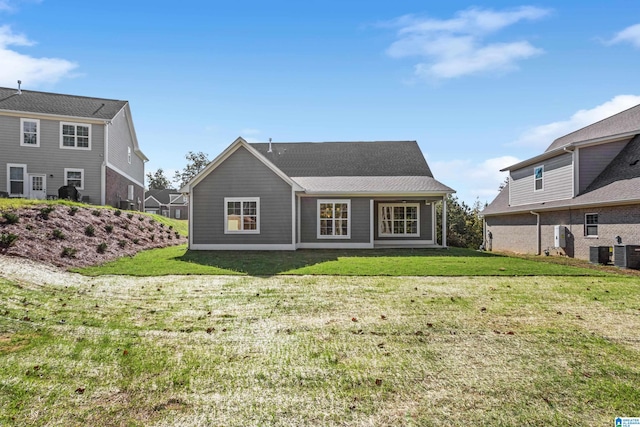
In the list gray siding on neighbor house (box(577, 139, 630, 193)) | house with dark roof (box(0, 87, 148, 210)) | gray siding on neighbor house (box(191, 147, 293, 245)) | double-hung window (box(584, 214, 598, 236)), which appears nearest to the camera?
double-hung window (box(584, 214, 598, 236))

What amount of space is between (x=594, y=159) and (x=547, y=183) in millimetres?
2477

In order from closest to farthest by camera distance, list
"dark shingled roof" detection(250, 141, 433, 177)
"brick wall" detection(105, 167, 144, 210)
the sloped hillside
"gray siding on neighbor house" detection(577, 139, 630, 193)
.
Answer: the sloped hillside, "gray siding on neighbor house" detection(577, 139, 630, 193), "dark shingled roof" detection(250, 141, 433, 177), "brick wall" detection(105, 167, 144, 210)

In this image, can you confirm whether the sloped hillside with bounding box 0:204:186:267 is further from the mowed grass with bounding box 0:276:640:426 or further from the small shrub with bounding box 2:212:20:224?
the mowed grass with bounding box 0:276:640:426

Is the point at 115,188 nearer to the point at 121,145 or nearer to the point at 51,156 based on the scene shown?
the point at 121,145

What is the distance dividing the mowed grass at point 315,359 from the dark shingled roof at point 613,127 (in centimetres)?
1355

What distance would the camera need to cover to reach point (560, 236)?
17344mm

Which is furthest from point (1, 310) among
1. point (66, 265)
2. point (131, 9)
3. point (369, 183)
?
point (369, 183)

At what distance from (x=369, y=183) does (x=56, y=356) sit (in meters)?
17.1

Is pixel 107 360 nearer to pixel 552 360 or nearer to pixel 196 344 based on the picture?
pixel 196 344

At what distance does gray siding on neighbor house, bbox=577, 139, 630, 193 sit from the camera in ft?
55.4

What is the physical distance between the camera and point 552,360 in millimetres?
Result: 4691

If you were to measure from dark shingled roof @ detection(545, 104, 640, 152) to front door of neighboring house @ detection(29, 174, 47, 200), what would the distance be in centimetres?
2886

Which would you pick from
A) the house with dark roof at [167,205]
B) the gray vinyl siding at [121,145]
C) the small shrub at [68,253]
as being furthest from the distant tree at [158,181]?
the small shrub at [68,253]

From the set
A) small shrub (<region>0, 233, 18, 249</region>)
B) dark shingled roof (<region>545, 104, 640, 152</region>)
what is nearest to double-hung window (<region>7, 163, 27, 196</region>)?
small shrub (<region>0, 233, 18, 249</region>)
